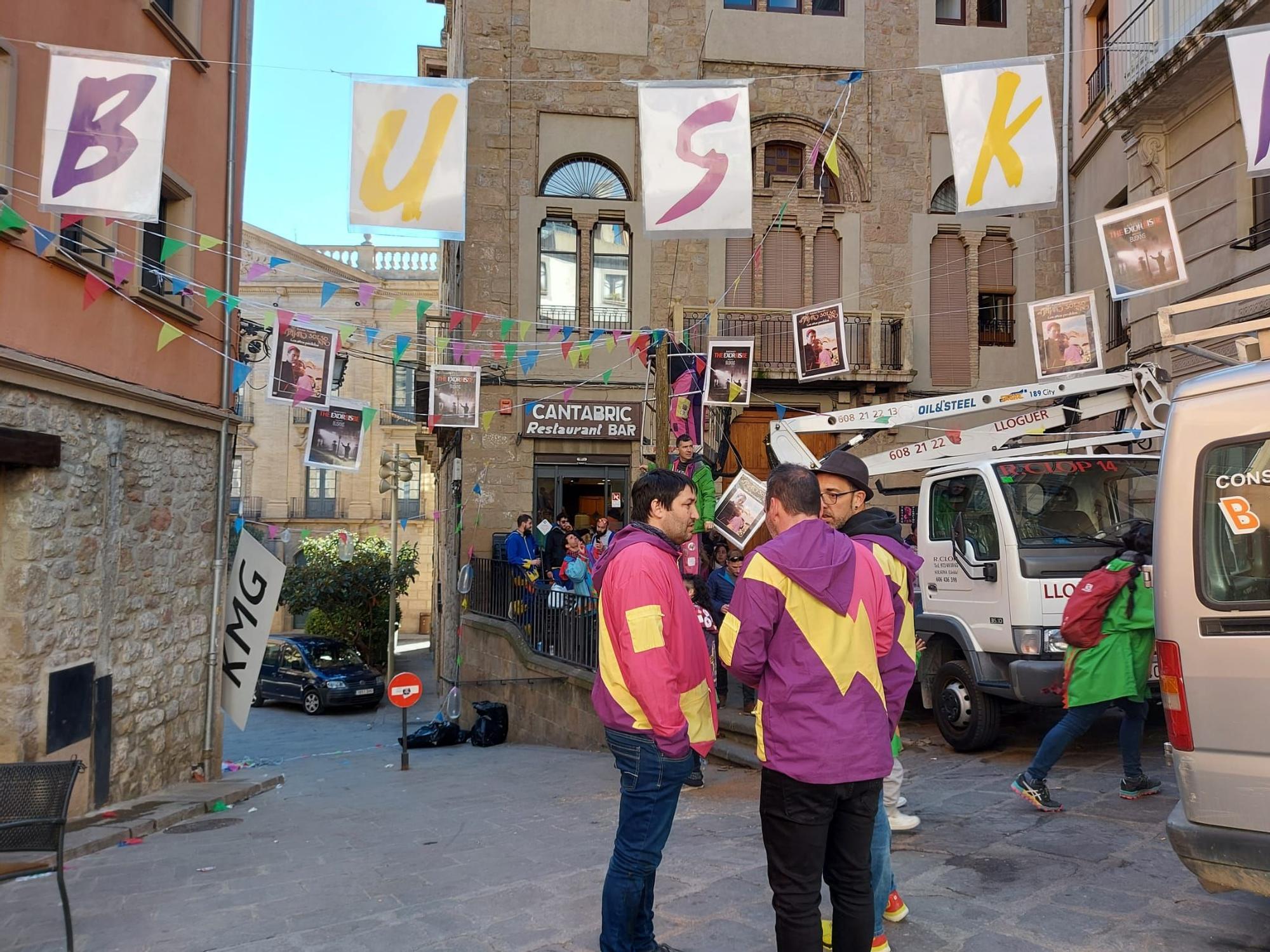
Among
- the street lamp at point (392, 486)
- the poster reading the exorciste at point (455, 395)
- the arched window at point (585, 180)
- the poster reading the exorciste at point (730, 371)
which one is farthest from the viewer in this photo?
the street lamp at point (392, 486)

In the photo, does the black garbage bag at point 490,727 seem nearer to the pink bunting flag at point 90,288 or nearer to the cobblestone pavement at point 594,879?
the cobblestone pavement at point 594,879

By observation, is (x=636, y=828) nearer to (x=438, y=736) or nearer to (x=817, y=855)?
(x=817, y=855)

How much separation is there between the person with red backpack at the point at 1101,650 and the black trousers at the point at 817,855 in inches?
124

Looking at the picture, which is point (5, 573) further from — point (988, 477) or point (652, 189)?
point (988, 477)

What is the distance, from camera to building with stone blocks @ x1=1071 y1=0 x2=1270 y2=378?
12.1 meters

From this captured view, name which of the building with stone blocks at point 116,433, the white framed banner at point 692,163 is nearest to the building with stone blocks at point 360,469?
the building with stone blocks at point 116,433

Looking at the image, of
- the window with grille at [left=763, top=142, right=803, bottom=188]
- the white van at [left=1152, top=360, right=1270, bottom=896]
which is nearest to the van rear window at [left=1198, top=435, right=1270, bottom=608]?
the white van at [left=1152, top=360, right=1270, bottom=896]

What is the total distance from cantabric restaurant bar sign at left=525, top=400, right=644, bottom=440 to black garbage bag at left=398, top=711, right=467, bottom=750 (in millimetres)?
5672

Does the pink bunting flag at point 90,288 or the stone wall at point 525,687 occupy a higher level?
the pink bunting flag at point 90,288

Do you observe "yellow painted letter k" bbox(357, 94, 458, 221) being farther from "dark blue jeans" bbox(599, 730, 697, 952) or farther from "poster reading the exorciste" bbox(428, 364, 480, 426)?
Answer: "poster reading the exorciste" bbox(428, 364, 480, 426)

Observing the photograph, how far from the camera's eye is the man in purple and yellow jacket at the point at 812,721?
3346mm

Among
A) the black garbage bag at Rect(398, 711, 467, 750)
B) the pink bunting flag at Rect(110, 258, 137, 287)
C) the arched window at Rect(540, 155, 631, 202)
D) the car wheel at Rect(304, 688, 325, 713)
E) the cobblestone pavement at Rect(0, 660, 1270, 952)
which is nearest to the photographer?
the cobblestone pavement at Rect(0, 660, 1270, 952)

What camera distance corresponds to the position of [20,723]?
7461mm

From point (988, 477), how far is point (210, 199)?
8322 millimetres
